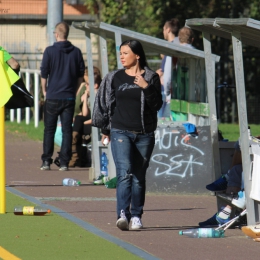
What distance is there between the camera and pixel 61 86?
12.5m

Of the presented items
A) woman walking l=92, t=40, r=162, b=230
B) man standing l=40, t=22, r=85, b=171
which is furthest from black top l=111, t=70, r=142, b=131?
man standing l=40, t=22, r=85, b=171

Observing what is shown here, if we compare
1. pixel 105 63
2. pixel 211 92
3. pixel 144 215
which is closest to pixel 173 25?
pixel 105 63

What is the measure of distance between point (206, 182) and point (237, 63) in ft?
10.2

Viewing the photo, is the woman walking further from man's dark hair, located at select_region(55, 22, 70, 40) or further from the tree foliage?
the tree foliage

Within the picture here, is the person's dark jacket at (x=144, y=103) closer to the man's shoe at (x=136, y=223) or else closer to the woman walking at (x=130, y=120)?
the woman walking at (x=130, y=120)

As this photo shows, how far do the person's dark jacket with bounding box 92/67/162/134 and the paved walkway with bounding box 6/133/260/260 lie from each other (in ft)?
3.16

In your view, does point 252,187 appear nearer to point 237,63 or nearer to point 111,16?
point 237,63

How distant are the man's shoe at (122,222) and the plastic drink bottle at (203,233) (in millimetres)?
524

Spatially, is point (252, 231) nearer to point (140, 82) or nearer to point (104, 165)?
point (140, 82)

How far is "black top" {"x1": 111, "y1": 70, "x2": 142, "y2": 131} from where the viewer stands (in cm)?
762

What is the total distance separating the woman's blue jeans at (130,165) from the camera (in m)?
7.62

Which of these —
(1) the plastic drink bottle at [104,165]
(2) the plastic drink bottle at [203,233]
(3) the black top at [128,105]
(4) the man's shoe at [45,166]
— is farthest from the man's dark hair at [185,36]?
(2) the plastic drink bottle at [203,233]

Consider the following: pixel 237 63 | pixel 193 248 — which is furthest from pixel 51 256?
pixel 237 63

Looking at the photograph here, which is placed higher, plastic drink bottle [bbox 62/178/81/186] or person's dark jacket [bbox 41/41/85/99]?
person's dark jacket [bbox 41/41/85/99]
